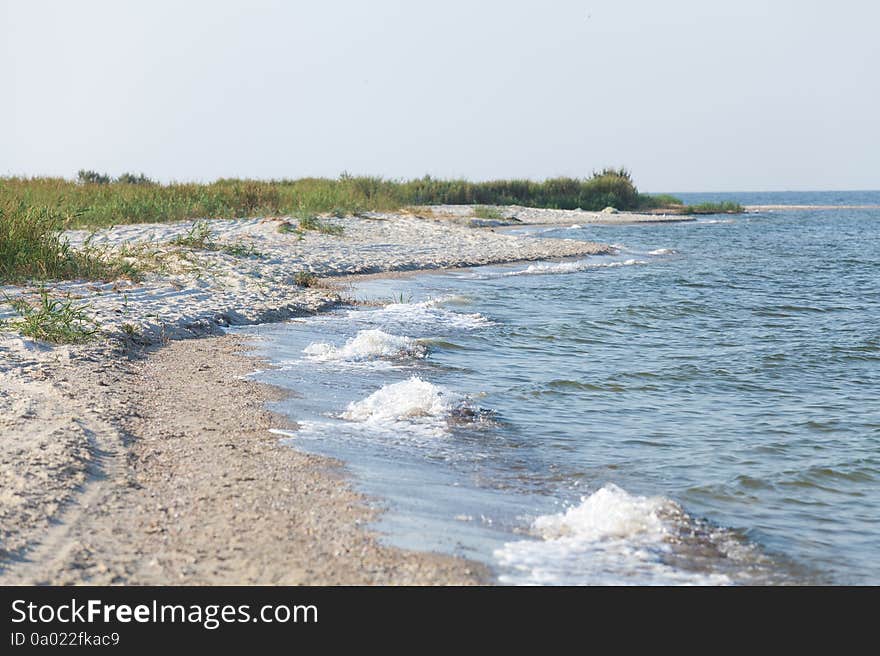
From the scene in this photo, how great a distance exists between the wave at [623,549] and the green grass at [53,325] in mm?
5803

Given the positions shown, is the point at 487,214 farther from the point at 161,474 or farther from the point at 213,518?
the point at 213,518

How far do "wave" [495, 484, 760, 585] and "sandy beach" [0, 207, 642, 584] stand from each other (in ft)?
1.28

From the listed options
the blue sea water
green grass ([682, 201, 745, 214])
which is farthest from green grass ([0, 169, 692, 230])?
green grass ([682, 201, 745, 214])

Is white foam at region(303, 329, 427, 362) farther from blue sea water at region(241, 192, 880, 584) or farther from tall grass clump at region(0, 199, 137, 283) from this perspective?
tall grass clump at region(0, 199, 137, 283)

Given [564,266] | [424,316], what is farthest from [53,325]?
[564,266]

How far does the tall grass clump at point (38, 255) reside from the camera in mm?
11969

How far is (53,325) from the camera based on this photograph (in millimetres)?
9023

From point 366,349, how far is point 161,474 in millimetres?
4913

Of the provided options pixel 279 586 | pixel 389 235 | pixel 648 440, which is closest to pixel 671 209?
pixel 389 235

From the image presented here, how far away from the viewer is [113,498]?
5117 millimetres

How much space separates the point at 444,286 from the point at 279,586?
14.3 meters

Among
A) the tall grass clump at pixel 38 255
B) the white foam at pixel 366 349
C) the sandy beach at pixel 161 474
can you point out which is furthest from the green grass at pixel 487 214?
the white foam at pixel 366 349

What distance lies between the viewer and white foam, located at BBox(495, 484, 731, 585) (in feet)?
14.6
